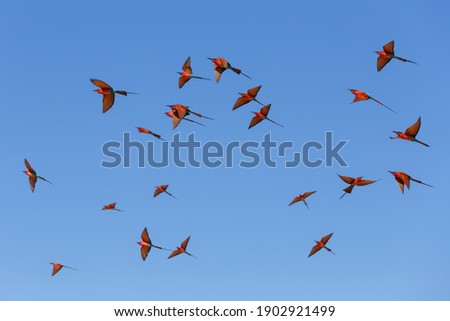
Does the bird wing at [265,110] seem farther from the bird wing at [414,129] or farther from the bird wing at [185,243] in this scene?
the bird wing at [185,243]

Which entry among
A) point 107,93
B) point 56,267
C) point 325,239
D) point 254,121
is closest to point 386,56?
point 254,121

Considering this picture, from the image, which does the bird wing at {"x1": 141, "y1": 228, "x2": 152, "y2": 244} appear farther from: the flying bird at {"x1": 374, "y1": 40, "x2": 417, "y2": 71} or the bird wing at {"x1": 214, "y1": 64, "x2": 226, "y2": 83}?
the flying bird at {"x1": 374, "y1": 40, "x2": 417, "y2": 71}

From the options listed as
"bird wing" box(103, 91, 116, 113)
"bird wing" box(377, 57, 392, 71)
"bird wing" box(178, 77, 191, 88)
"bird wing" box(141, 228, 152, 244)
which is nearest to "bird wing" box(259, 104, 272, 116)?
"bird wing" box(178, 77, 191, 88)

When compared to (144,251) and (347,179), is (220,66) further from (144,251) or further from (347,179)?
(144,251)

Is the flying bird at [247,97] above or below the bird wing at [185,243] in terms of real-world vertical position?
above

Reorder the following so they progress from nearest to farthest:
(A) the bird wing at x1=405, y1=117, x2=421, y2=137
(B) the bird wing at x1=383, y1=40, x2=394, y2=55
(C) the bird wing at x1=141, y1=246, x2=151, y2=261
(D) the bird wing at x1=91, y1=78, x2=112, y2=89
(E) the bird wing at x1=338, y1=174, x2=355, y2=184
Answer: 1. (A) the bird wing at x1=405, y1=117, x2=421, y2=137
2. (D) the bird wing at x1=91, y1=78, x2=112, y2=89
3. (E) the bird wing at x1=338, y1=174, x2=355, y2=184
4. (B) the bird wing at x1=383, y1=40, x2=394, y2=55
5. (C) the bird wing at x1=141, y1=246, x2=151, y2=261

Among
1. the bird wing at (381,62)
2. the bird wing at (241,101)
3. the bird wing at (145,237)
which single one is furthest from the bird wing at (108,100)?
the bird wing at (381,62)
